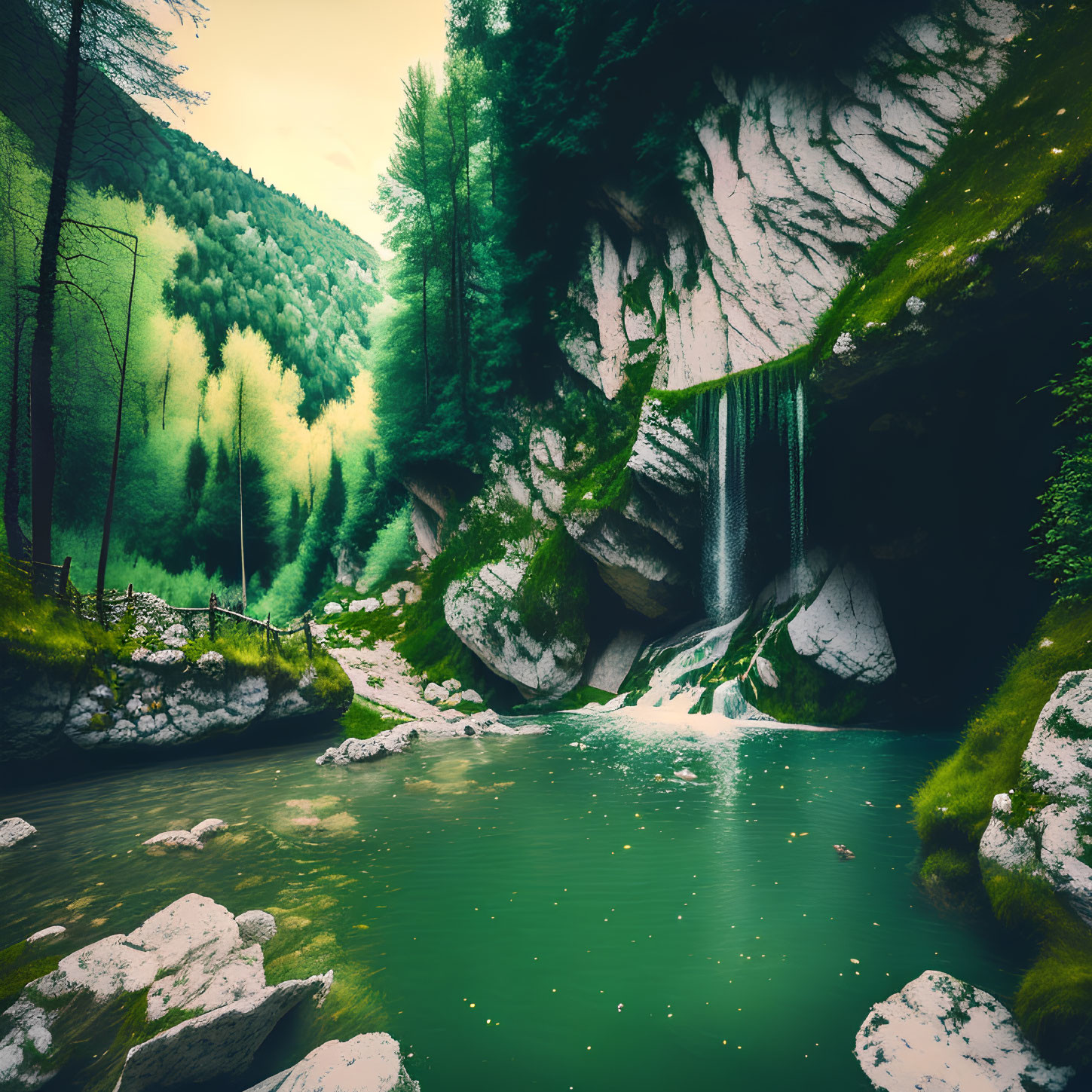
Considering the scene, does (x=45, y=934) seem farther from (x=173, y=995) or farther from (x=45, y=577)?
(x=45, y=577)

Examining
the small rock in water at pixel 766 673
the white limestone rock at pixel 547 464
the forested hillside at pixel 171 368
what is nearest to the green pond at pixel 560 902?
the small rock in water at pixel 766 673

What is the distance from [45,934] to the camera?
4266 mm

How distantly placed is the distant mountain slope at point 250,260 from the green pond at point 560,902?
865 inches

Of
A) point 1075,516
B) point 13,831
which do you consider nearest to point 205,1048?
point 13,831

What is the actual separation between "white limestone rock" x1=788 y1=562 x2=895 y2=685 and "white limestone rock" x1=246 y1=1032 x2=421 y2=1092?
10788 millimetres

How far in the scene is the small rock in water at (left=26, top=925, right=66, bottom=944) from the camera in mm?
4242

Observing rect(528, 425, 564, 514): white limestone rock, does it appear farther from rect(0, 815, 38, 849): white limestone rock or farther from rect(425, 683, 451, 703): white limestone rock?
rect(0, 815, 38, 849): white limestone rock

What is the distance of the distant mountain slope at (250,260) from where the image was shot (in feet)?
91.1

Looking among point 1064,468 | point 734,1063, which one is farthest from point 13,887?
point 1064,468

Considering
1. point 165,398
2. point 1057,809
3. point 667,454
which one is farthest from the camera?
point 165,398

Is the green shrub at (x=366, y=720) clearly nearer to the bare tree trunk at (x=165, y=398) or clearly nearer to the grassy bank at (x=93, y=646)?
the grassy bank at (x=93, y=646)

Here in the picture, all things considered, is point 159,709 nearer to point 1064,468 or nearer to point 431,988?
point 431,988

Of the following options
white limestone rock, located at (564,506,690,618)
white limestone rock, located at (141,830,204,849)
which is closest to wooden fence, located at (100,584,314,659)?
white limestone rock, located at (141,830,204,849)

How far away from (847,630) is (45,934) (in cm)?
1254
